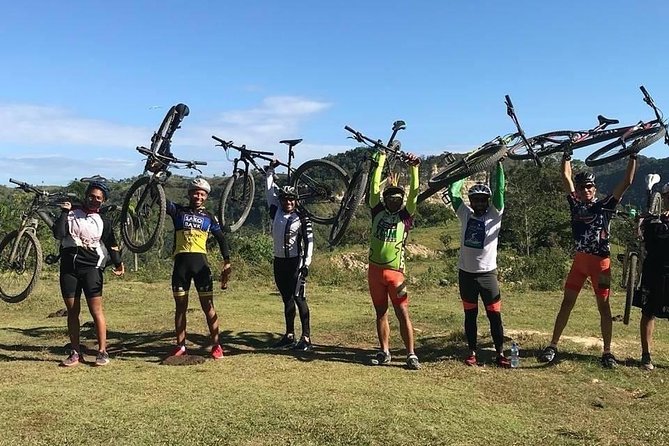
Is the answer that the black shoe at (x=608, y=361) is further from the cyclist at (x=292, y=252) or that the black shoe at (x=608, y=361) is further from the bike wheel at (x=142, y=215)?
the bike wheel at (x=142, y=215)

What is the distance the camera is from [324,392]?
568 cm

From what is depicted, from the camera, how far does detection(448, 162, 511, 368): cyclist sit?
22.7 ft

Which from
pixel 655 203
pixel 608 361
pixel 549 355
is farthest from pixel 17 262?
pixel 655 203

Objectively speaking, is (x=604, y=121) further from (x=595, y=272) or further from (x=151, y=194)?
(x=151, y=194)

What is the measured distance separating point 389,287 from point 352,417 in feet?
7.65

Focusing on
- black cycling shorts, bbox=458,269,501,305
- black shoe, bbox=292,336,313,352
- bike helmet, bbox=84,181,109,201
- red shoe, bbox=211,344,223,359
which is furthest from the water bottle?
bike helmet, bbox=84,181,109,201

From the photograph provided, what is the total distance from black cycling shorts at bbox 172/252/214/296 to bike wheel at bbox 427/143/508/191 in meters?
3.28

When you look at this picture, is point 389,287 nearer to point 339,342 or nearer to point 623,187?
point 339,342

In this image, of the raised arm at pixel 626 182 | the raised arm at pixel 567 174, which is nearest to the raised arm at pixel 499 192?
the raised arm at pixel 567 174

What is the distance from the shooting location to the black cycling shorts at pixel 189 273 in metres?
7.27

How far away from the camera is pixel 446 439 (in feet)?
14.8

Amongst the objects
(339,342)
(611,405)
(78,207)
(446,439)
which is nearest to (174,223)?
(78,207)

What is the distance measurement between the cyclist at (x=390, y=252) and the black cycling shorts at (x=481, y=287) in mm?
768

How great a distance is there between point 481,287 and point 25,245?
6835 millimetres
